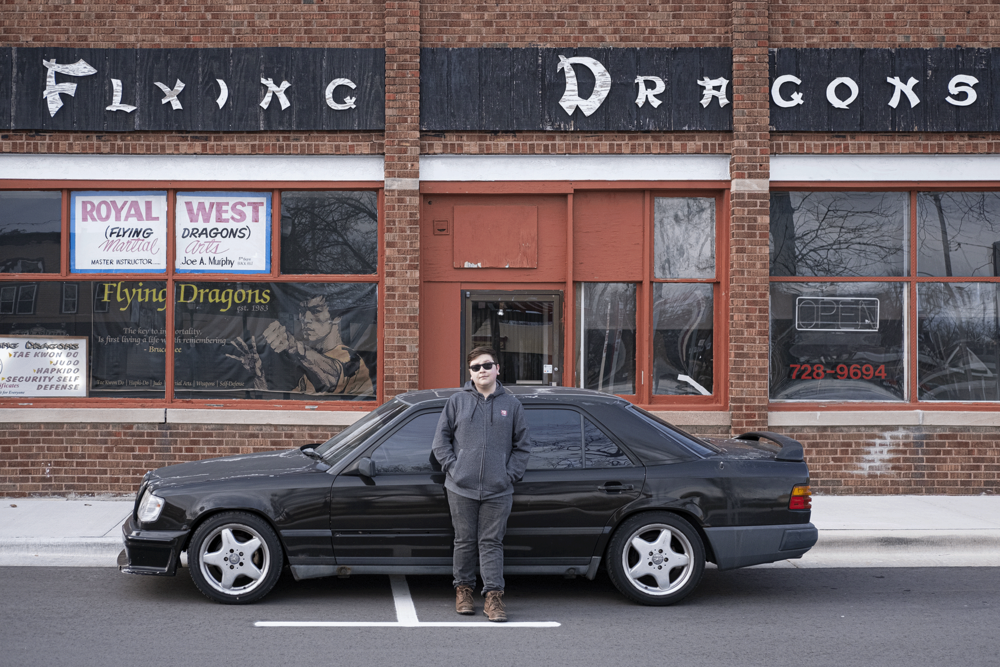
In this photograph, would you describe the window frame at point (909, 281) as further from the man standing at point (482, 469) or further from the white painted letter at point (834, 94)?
the man standing at point (482, 469)

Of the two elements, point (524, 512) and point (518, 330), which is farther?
point (518, 330)

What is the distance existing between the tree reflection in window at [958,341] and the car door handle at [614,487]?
5.73 m

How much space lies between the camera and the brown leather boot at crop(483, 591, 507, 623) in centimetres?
601

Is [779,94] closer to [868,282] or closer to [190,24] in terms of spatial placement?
[868,282]

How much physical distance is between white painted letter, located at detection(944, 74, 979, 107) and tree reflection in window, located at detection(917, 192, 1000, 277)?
3.24 feet

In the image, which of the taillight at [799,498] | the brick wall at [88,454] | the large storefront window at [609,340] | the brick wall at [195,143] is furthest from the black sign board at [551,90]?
the taillight at [799,498]

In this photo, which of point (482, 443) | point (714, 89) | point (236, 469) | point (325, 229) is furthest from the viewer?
point (325, 229)

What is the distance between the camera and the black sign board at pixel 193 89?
10.2 m

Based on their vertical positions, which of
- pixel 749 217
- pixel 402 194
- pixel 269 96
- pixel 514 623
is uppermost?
pixel 269 96

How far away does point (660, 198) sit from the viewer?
10586 millimetres

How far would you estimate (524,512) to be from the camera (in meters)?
6.34

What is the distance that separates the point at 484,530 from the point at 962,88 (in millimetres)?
7746

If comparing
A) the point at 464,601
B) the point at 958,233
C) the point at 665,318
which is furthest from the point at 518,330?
the point at 958,233

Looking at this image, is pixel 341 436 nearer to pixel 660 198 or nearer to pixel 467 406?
pixel 467 406
